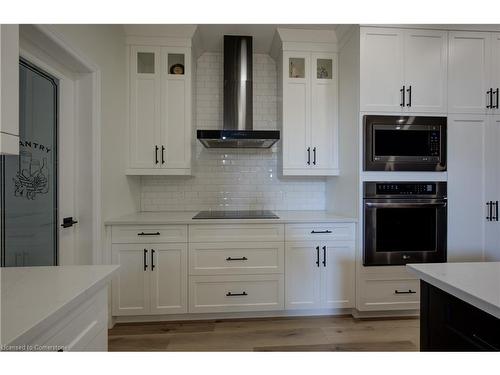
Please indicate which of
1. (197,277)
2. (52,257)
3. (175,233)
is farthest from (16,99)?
(197,277)

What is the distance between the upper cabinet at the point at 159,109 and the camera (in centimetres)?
251

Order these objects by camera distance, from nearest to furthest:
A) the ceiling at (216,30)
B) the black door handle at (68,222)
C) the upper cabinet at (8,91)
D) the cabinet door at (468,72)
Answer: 1. the upper cabinet at (8,91)
2. the black door handle at (68,222)
3. the cabinet door at (468,72)
4. the ceiling at (216,30)

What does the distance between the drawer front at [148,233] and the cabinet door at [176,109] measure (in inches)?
25.9

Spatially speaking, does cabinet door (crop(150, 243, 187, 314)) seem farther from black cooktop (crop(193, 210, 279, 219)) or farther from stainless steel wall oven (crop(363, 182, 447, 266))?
stainless steel wall oven (crop(363, 182, 447, 266))

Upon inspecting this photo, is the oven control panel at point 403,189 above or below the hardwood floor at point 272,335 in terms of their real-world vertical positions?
above

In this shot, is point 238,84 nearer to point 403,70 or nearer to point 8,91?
point 403,70

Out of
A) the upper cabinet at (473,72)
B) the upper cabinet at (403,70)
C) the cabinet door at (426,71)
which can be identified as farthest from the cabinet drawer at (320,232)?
the upper cabinet at (473,72)

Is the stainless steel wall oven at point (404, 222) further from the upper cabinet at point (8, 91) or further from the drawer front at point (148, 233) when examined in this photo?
the upper cabinet at point (8, 91)

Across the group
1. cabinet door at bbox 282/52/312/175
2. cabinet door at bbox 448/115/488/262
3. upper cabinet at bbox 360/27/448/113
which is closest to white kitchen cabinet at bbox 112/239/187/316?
cabinet door at bbox 282/52/312/175

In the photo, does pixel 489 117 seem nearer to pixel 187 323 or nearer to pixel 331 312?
pixel 331 312

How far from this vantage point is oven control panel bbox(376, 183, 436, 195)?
2.22 metres

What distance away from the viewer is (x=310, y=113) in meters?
2.61

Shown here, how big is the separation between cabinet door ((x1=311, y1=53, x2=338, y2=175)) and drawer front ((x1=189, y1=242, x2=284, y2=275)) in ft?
3.21

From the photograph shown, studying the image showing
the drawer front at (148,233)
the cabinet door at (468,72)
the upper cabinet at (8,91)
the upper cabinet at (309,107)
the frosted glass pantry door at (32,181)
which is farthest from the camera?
the upper cabinet at (309,107)
